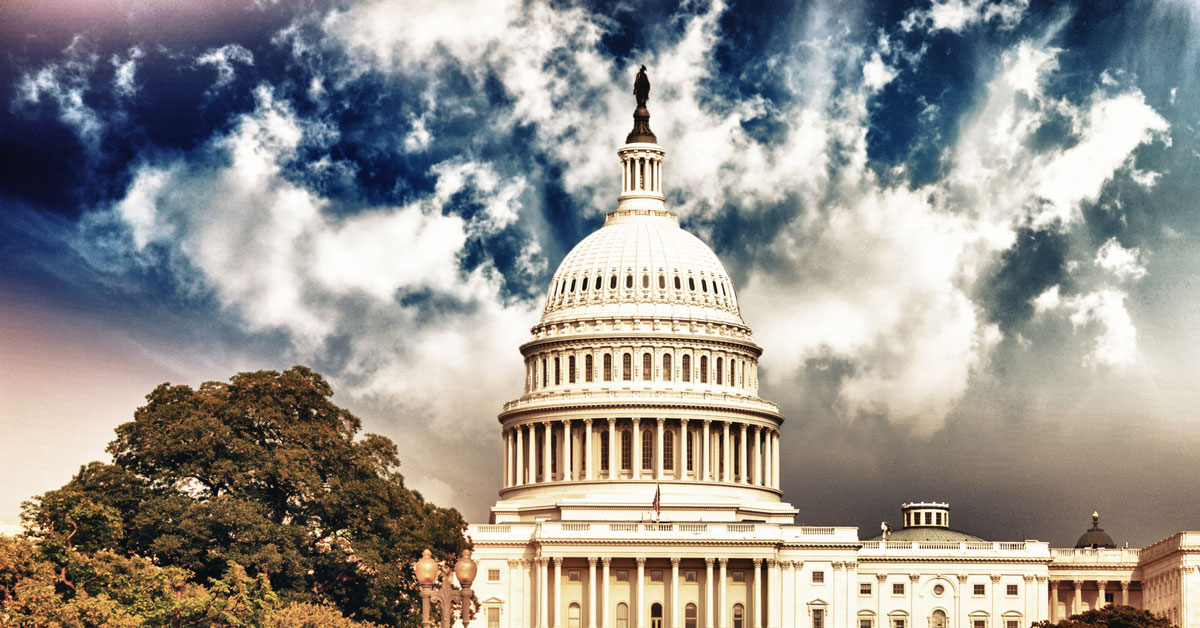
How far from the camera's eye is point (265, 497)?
141 meters

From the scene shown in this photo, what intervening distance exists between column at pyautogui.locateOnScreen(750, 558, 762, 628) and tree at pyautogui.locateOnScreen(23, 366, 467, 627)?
4339 cm

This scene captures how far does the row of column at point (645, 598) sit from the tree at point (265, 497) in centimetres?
3798

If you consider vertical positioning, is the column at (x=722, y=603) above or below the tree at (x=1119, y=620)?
above

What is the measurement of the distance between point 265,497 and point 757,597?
181ft

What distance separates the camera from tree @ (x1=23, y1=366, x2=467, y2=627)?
136m

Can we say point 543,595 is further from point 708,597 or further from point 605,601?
point 708,597

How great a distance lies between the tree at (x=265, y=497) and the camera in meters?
136

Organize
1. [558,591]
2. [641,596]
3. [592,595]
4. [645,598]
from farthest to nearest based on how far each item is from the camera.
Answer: [645,598] < [592,595] < [558,591] < [641,596]

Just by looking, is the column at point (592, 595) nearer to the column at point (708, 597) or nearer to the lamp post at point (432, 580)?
the column at point (708, 597)

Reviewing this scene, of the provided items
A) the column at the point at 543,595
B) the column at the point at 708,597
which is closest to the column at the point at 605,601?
the column at the point at 543,595

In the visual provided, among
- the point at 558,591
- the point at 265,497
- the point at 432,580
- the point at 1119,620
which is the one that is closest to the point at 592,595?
the point at 558,591

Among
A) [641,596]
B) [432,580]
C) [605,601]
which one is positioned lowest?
[432,580]

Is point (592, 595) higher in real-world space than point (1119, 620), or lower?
higher

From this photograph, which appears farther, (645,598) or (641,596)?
(645,598)
